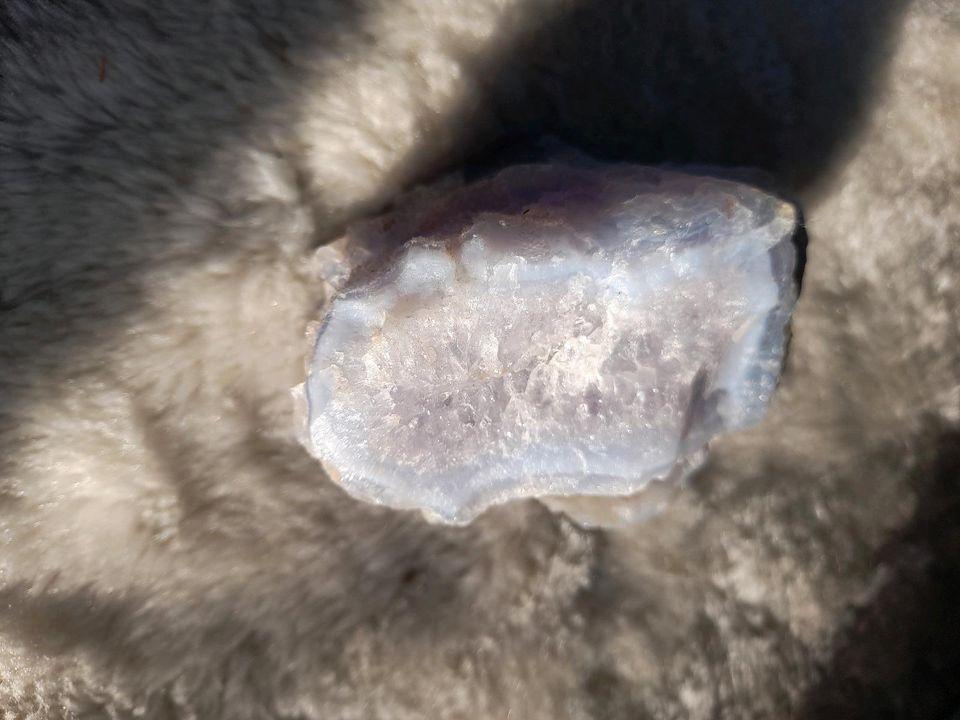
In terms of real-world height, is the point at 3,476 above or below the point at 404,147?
below

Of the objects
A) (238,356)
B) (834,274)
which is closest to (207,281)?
(238,356)

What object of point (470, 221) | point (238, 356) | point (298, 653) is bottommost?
point (298, 653)

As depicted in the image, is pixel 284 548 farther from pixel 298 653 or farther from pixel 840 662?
pixel 840 662
